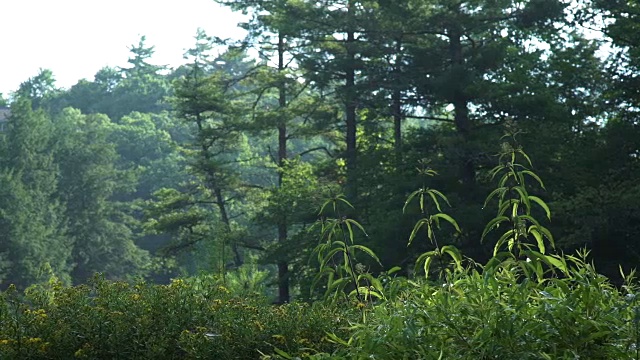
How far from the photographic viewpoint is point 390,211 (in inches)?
800

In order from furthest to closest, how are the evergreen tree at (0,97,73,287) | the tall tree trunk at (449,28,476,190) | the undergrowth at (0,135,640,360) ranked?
the evergreen tree at (0,97,73,287) → the tall tree trunk at (449,28,476,190) → the undergrowth at (0,135,640,360)

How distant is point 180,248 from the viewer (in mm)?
29453

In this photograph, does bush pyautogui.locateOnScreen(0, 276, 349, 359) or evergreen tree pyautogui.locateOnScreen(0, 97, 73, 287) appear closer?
bush pyautogui.locateOnScreen(0, 276, 349, 359)

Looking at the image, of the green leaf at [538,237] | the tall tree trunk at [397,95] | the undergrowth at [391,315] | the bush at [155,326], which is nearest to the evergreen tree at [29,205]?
the tall tree trunk at [397,95]

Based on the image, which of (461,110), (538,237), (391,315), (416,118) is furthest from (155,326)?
(416,118)

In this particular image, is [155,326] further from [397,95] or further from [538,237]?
[397,95]

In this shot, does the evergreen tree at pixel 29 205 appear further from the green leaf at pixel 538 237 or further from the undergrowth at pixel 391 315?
the green leaf at pixel 538 237

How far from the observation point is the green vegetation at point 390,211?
4.04 meters

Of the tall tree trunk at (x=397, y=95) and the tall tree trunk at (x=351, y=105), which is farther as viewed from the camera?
the tall tree trunk at (x=351, y=105)

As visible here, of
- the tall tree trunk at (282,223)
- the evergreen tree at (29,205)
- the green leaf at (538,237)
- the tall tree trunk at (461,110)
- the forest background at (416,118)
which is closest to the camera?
the green leaf at (538,237)

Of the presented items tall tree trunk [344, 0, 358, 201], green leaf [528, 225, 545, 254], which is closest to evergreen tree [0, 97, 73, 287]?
tall tree trunk [344, 0, 358, 201]

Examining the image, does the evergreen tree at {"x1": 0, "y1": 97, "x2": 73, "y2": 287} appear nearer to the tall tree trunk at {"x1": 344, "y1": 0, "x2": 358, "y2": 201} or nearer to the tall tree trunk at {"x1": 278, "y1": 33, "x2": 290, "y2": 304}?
the tall tree trunk at {"x1": 278, "y1": 33, "x2": 290, "y2": 304}

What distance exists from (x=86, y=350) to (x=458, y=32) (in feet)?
54.4

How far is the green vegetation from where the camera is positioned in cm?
404
